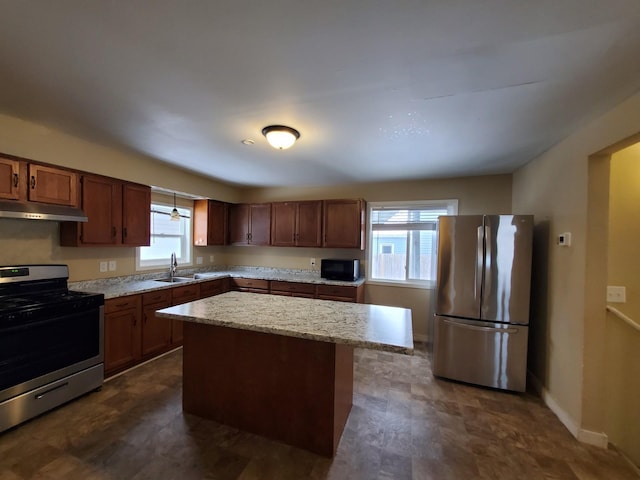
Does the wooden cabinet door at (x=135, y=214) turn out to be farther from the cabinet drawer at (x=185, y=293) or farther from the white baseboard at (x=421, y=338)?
the white baseboard at (x=421, y=338)

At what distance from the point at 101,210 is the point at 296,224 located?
2499mm

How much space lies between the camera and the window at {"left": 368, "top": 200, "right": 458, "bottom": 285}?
405 centimetres

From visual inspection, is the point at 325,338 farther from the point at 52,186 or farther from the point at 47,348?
the point at 52,186

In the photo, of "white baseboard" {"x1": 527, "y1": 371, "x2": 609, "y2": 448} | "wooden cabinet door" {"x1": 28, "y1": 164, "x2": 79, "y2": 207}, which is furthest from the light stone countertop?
"white baseboard" {"x1": 527, "y1": 371, "x2": 609, "y2": 448}

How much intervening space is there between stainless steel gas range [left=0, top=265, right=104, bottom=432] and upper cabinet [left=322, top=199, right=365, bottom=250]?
9.41 feet

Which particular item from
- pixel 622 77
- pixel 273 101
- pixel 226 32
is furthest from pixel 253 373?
pixel 622 77

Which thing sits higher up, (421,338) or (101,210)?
(101,210)

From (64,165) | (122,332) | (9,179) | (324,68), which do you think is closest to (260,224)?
(122,332)

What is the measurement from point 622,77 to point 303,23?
1798 mm

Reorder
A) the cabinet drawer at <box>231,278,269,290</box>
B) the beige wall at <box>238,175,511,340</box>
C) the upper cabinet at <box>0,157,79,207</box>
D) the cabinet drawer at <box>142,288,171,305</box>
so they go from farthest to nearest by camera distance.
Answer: the cabinet drawer at <box>231,278,269,290</box> → the beige wall at <box>238,175,511,340</box> → the cabinet drawer at <box>142,288,171,305</box> → the upper cabinet at <box>0,157,79,207</box>

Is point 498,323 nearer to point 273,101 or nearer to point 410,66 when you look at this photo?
point 410,66

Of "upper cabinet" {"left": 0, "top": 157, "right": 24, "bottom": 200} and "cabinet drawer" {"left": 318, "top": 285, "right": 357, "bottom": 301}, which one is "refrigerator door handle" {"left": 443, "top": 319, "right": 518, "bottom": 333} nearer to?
"cabinet drawer" {"left": 318, "top": 285, "right": 357, "bottom": 301}

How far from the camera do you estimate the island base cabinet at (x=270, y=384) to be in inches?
73.0

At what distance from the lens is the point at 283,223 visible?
14.9ft
